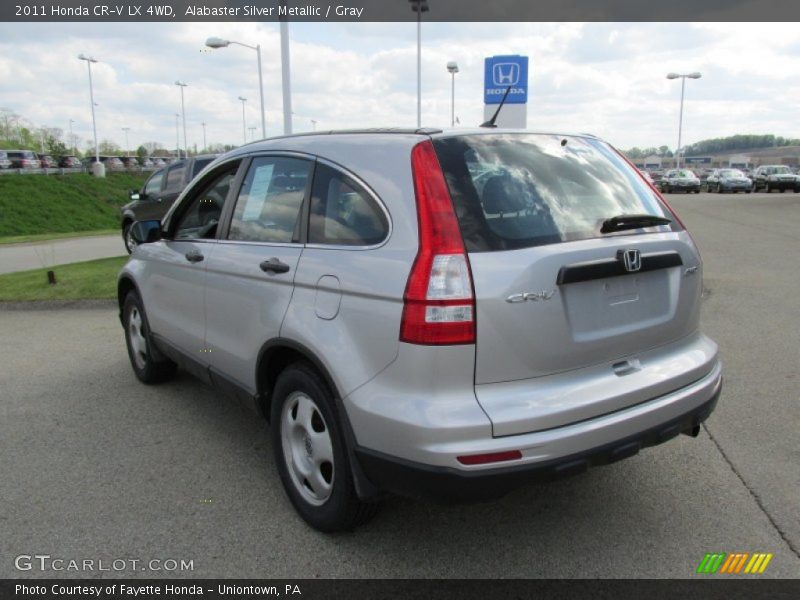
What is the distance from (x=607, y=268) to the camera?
264 cm

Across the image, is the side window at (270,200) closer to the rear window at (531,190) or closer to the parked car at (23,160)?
the rear window at (531,190)

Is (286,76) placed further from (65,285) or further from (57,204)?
(57,204)

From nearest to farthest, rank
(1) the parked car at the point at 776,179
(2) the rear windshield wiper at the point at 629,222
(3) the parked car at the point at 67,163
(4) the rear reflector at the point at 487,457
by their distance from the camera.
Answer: (4) the rear reflector at the point at 487,457 < (2) the rear windshield wiper at the point at 629,222 < (1) the parked car at the point at 776,179 < (3) the parked car at the point at 67,163

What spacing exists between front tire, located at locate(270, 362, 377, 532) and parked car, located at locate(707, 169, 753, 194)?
4664 cm

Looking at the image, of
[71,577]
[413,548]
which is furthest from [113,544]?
[413,548]

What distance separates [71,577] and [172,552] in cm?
41

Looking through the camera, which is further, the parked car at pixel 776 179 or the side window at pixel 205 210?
the parked car at pixel 776 179

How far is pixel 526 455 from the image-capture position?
2389 mm

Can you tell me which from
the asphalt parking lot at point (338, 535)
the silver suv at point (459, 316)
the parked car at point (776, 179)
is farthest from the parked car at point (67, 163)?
the silver suv at point (459, 316)

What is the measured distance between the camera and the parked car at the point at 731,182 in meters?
43.0

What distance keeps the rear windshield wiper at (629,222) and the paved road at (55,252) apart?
1259cm

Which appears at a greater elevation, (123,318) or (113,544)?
(123,318)

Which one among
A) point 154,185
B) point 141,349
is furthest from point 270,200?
point 154,185

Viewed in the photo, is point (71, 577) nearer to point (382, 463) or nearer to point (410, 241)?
point (382, 463)
